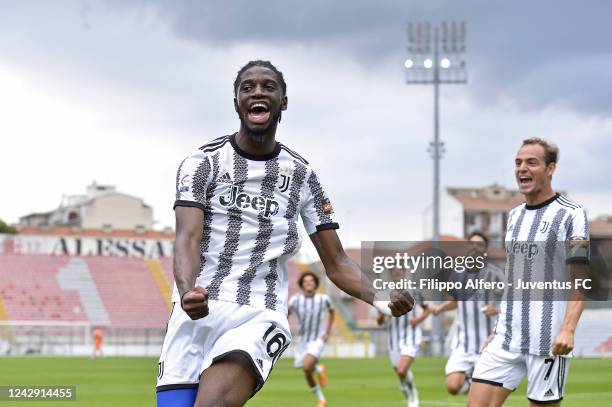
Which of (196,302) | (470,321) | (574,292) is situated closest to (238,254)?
(196,302)

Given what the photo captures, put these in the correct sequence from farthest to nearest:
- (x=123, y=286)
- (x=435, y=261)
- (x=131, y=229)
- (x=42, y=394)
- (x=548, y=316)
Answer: (x=131, y=229), (x=123, y=286), (x=42, y=394), (x=435, y=261), (x=548, y=316)

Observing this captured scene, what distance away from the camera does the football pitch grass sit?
19297 millimetres

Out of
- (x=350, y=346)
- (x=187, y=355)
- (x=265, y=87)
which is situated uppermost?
(x=265, y=87)

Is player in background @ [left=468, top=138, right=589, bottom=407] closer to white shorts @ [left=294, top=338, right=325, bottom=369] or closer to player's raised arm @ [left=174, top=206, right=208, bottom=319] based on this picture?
player's raised arm @ [left=174, top=206, right=208, bottom=319]

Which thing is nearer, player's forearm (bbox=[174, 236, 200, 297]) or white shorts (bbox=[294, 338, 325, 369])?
player's forearm (bbox=[174, 236, 200, 297])

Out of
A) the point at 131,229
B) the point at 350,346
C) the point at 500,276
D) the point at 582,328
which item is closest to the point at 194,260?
A: the point at 500,276

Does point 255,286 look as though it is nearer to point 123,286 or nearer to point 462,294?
point 462,294

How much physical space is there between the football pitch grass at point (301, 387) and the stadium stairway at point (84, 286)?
2817 centimetres

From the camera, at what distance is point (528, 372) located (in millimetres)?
8062

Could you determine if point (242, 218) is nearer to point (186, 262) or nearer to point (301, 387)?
point (186, 262)

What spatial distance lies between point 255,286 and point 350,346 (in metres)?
53.7

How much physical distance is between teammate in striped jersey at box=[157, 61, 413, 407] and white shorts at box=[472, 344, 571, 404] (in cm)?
256

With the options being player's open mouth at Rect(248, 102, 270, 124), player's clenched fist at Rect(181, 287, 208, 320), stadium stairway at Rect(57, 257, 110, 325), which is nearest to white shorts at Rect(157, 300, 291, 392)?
player's clenched fist at Rect(181, 287, 208, 320)

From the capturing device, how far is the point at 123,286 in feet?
220
